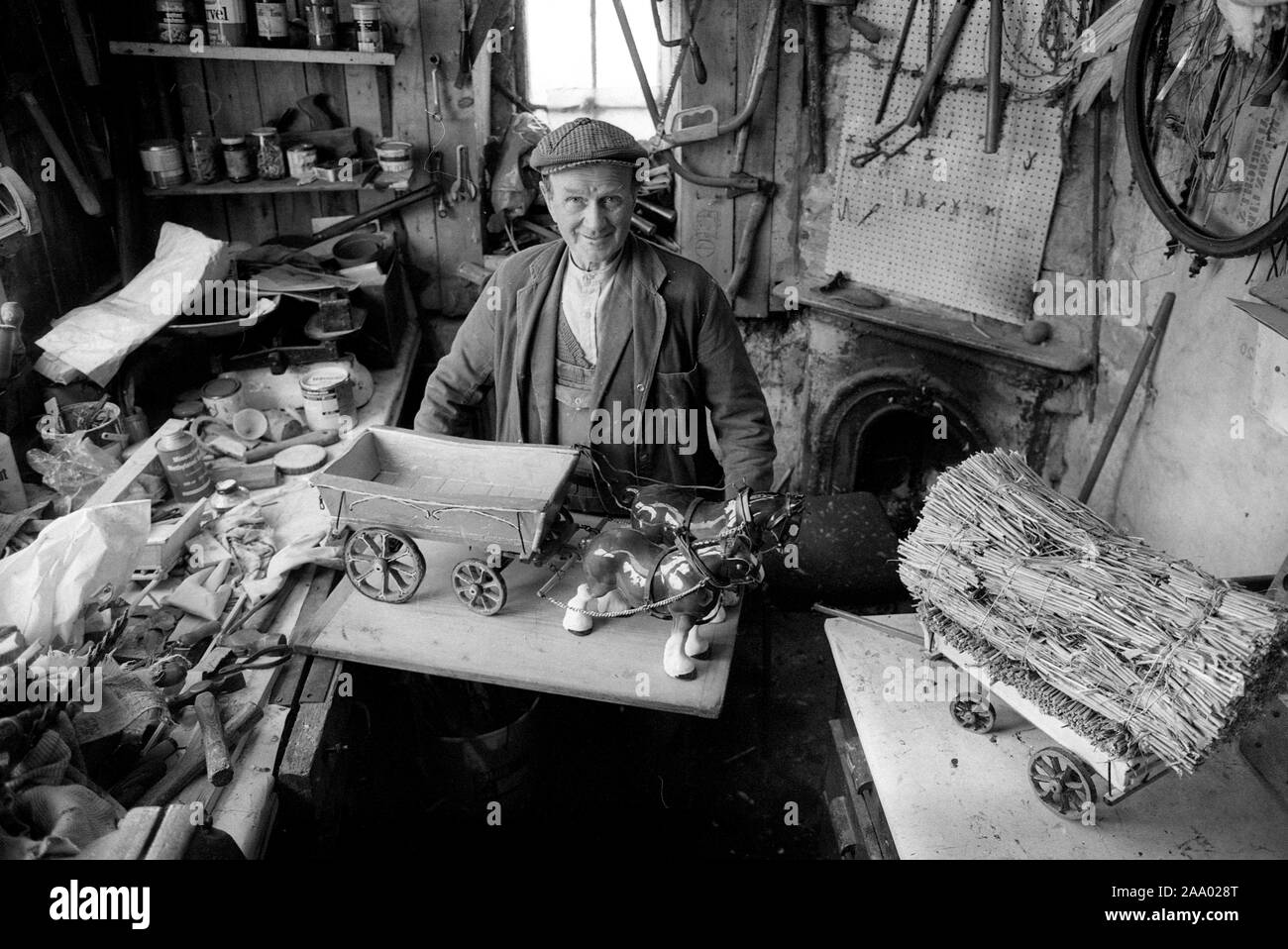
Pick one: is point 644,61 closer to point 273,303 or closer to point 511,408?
point 273,303

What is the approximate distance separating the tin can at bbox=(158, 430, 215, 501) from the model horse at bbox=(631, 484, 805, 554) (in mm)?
1542

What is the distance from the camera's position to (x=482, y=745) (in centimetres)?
307

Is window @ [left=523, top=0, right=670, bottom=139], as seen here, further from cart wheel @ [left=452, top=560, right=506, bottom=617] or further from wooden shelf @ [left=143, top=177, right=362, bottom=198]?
cart wheel @ [left=452, top=560, right=506, bottom=617]

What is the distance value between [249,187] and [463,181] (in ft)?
3.22

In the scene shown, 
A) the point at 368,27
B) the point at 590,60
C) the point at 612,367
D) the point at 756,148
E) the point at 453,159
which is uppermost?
the point at 368,27

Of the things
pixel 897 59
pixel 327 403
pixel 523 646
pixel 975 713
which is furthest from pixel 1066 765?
pixel 897 59

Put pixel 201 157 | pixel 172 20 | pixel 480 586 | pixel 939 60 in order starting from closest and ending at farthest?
pixel 480 586 < pixel 939 60 < pixel 172 20 < pixel 201 157

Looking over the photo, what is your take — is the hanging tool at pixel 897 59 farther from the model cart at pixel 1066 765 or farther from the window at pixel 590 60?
the model cart at pixel 1066 765

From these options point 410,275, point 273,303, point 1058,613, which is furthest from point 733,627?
point 410,275

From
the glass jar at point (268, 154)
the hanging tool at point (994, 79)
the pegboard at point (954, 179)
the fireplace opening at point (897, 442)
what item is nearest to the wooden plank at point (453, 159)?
the glass jar at point (268, 154)

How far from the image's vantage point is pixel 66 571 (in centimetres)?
239

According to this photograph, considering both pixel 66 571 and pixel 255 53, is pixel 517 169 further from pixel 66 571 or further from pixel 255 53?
pixel 66 571

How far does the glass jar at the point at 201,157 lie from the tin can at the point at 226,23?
16.6 inches

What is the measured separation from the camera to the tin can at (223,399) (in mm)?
3672
